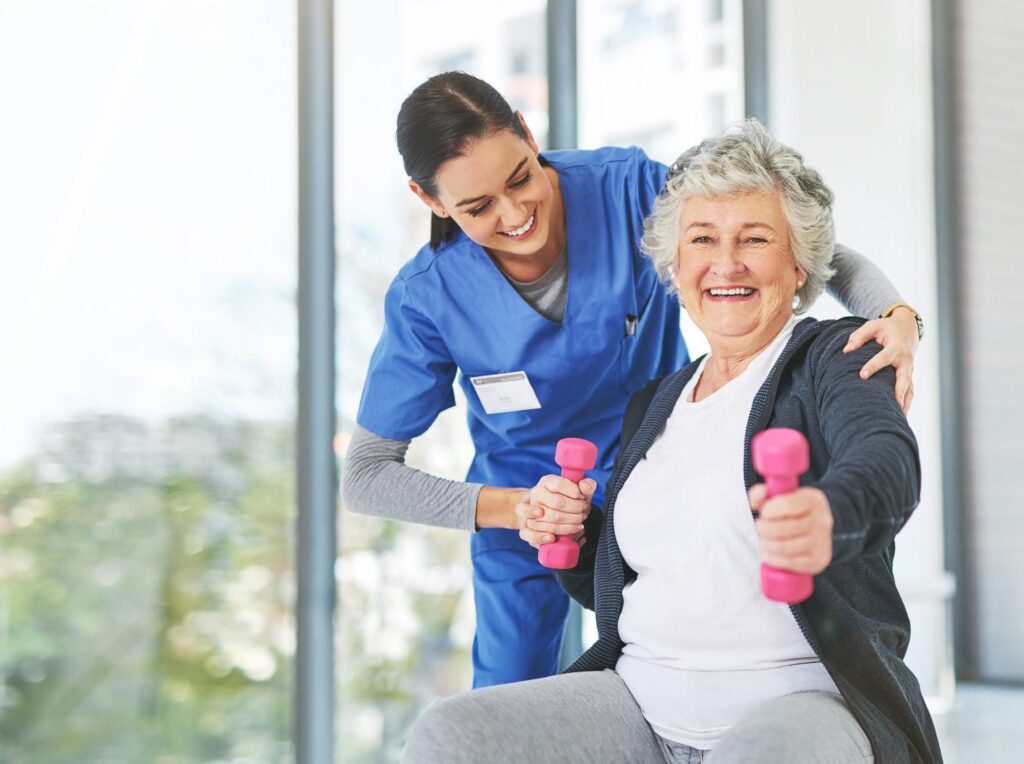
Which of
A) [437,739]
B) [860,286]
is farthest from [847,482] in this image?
[860,286]

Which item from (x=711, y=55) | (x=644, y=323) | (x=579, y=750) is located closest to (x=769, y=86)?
(x=711, y=55)

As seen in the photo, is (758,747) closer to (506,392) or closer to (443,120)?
(506,392)

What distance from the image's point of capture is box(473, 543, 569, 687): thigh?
1.85 m

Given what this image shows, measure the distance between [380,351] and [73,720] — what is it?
103cm

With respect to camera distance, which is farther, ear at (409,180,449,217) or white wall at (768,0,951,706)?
white wall at (768,0,951,706)

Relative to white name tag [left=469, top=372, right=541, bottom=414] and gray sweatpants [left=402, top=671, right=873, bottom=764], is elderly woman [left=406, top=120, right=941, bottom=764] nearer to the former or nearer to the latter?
gray sweatpants [left=402, top=671, right=873, bottom=764]

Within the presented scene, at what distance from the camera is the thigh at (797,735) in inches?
43.9

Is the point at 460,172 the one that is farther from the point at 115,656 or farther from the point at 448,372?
the point at 115,656

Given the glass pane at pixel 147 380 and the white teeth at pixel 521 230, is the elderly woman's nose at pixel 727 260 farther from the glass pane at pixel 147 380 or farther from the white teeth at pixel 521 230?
the glass pane at pixel 147 380

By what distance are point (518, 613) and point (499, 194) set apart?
2.33ft

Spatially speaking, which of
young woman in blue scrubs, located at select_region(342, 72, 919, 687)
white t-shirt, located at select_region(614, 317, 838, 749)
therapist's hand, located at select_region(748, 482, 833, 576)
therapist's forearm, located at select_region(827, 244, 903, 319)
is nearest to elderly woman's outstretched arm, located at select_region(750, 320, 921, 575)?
therapist's hand, located at select_region(748, 482, 833, 576)

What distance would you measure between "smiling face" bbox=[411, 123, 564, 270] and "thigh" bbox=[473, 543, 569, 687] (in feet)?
1.75

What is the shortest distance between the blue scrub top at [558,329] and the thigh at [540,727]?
0.50 meters

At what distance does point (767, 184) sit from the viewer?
58.0 inches
